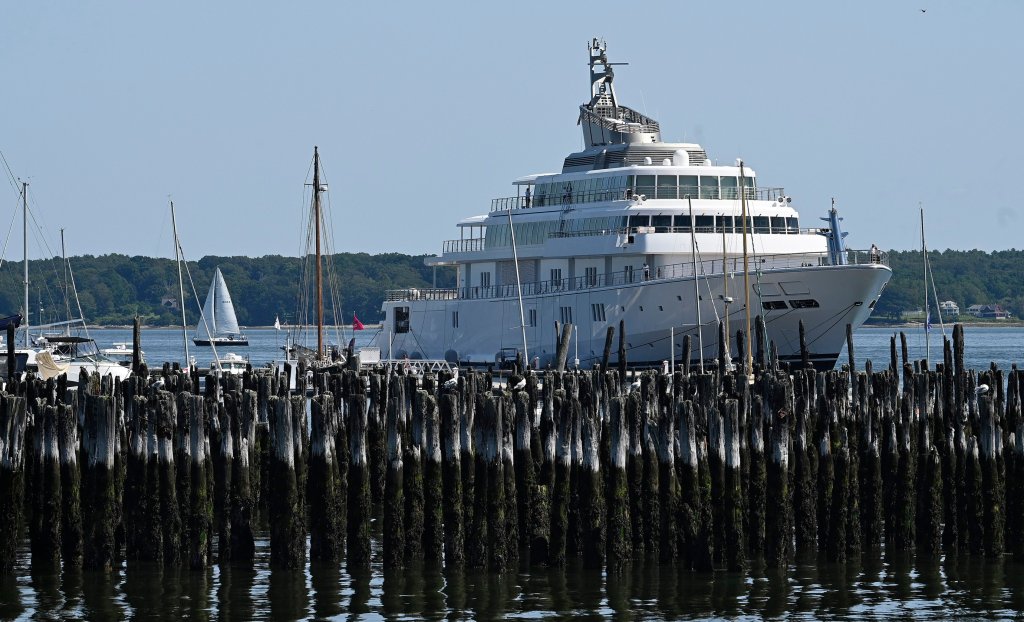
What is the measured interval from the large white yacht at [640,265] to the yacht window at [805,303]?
2.5 inches

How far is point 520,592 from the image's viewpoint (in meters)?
20.8

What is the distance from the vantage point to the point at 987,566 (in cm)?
2236

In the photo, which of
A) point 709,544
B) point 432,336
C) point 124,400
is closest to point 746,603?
point 709,544

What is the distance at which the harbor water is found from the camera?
19.9 meters

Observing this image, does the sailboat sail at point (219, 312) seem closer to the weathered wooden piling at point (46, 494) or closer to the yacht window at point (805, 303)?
the yacht window at point (805, 303)

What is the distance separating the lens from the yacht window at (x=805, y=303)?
55.3m

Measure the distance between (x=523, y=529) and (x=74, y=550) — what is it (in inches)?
224

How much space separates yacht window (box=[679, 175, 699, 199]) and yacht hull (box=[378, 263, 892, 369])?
→ 512cm

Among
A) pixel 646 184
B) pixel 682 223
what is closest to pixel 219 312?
pixel 646 184

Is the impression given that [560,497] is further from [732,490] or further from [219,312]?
[219,312]

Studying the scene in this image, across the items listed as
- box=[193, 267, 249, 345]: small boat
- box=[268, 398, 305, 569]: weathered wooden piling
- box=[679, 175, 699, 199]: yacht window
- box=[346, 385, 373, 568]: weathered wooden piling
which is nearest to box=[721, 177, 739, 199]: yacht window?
box=[679, 175, 699, 199]: yacht window

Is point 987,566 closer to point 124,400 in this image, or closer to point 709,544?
point 709,544

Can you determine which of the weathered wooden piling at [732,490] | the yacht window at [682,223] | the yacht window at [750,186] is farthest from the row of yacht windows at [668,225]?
the weathered wooden piling at [732,490]

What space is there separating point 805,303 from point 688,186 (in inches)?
310
